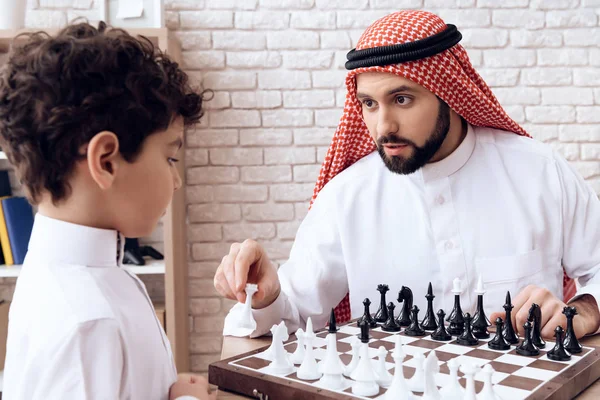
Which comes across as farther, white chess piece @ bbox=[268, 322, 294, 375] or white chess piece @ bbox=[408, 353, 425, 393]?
white chess piece @ bbox=[268, 322, 294, 375]

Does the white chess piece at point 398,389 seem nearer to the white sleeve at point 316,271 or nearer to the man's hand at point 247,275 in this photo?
the man's hand at point 247,275

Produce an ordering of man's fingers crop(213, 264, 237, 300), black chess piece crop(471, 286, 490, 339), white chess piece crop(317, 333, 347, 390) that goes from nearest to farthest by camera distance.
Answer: white chess piece crop(317, 333, 347, 390)
black chess piece crop(471, 286, 490, 339)
man's fingers crop(213, 264, 237, 300)

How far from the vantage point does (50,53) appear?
3.19 feet

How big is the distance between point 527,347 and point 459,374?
0.22m

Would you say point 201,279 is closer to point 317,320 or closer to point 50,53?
point 317,320

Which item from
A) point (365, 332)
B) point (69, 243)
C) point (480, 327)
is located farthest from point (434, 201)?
point (69, 243)

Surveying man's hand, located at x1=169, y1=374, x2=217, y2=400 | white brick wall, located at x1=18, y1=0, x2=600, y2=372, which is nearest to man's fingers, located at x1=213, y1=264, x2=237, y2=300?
man's hand, located at x1=169, y1=374, x2=217, y2=400

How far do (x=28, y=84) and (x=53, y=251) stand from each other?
27cm

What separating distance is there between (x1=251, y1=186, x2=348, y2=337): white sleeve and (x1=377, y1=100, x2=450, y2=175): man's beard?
0.85ft

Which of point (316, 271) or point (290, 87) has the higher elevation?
point (290, 87)

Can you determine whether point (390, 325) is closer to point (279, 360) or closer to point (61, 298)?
point (279, 360)

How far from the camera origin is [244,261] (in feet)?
4.92

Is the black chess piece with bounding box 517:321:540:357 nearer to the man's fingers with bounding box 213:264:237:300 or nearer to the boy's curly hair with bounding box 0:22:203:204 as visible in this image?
the man's fingers with bounding box 213:264:237:300

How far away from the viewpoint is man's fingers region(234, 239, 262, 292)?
4.88 feet
